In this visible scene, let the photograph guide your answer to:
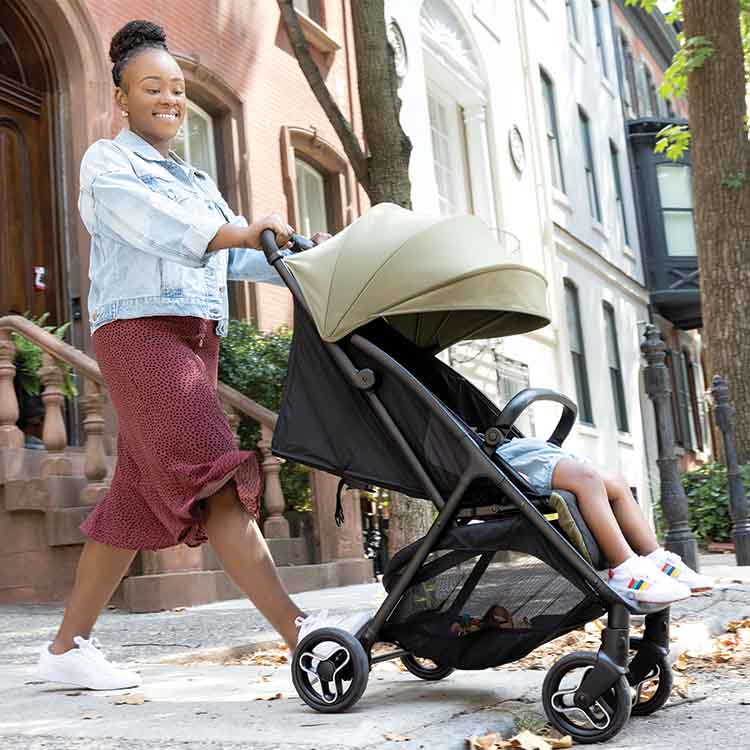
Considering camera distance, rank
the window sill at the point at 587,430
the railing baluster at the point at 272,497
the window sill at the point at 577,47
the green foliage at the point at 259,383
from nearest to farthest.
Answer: the railing baluster at the point at 272,497 < the green foliage at the point at 259,383 < the window sill at the point at 587,430 < the window sill at the point at 577,47

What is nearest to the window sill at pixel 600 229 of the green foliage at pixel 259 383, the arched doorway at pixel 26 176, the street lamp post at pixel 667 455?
the green foliage at pixel 259 383

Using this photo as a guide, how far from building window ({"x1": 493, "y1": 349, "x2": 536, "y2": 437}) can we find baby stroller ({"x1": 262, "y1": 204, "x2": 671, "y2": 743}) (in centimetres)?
1308

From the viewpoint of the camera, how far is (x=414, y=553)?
139 inches

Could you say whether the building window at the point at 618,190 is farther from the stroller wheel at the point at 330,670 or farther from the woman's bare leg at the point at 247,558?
the stroller wheel at the point at 330,670

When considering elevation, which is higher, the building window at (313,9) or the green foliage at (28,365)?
the building window at (313,9)

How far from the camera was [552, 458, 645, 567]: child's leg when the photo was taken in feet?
10.8

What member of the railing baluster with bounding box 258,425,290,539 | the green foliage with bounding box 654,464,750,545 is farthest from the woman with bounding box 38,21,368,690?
the green foliage with bounding box 654,464,750,545

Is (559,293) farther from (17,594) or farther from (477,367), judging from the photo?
(17,594)

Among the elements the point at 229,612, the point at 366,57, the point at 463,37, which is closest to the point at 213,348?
the point at 366,57

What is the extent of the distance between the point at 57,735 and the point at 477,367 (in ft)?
44.0

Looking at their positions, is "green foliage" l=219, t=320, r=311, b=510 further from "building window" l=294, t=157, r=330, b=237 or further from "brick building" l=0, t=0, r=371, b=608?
"building window" l=294, t=157, r=330, b=237

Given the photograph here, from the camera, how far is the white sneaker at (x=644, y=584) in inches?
127

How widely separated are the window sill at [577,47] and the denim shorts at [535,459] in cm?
2116

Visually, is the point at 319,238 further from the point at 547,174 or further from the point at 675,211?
the point at 675,211
